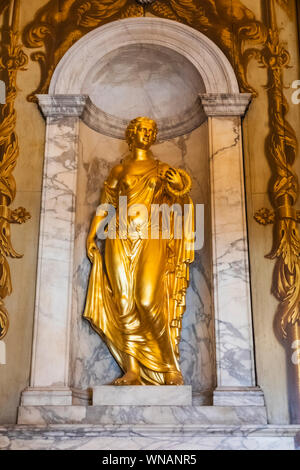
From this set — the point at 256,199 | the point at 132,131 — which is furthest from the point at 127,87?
the point at 256,199

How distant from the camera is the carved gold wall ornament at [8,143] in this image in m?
5.94

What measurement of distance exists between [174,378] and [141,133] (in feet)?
7.95

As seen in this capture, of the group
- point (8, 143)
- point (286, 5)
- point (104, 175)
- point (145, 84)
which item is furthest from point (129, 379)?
point (286, 5)

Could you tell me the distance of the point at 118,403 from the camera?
5.41 meters

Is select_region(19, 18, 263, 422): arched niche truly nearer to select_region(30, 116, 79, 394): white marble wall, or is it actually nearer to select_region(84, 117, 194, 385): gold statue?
select_region(30, 116, 79, 394): white marble wall

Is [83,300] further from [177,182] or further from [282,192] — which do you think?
[282,192]

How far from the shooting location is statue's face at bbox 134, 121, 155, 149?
6.43 meters

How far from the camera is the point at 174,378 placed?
5.73m

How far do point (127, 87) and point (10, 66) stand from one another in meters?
1.30

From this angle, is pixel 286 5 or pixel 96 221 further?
pixel 286 5

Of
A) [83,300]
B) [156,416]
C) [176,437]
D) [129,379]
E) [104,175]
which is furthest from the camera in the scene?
[104,175]

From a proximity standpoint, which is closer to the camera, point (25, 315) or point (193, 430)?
point (193, 430)

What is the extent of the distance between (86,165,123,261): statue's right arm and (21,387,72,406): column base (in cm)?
132

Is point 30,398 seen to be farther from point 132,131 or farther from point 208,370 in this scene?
point 132,131
